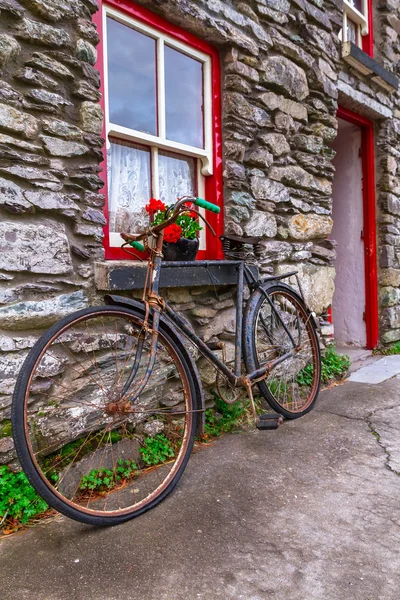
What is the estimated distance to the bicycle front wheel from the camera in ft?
6.48

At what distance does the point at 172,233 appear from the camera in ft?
8.42

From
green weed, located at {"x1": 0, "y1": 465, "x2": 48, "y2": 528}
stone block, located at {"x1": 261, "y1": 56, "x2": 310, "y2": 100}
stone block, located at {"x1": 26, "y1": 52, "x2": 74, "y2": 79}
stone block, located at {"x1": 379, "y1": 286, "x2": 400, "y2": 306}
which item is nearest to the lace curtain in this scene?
stone block, located at {"x1": 26, "y1": 52, "x2": 74, "y2": 79}

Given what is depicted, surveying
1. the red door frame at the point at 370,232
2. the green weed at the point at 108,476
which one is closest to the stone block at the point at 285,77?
the red door frame at the point at 370,232

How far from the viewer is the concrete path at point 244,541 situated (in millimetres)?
1490

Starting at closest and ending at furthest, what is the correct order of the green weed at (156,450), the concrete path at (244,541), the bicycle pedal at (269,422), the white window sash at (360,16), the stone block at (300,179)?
the concrete path at (244,541)
the green weed at (156,450)
the bicycle pedal at (269,422)
the stone block at (300,179)
the white window sash at (360,16)

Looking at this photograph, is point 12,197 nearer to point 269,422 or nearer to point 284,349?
point 269,422

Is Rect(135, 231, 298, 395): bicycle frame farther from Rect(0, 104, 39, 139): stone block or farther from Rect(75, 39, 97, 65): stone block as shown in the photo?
Rect(75, 39, 97, 65): stone block

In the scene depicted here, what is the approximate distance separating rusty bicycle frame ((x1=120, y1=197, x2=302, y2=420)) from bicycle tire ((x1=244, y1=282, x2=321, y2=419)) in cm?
5

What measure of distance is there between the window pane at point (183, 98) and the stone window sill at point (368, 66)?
1.91m

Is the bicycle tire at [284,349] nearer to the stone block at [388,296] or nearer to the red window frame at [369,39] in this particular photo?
the stone block at [388,296]

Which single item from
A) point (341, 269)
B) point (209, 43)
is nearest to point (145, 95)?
point (209, 43)

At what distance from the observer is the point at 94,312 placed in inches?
75.6

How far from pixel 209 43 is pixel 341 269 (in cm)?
313

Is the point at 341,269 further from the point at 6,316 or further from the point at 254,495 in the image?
the point at 6,316
